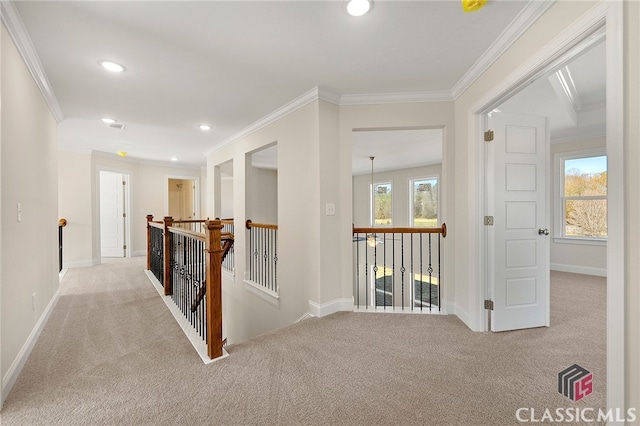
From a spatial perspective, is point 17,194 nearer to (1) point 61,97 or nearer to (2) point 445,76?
(1) point 61,97

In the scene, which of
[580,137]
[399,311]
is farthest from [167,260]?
[580,137]

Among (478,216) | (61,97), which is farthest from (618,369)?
(61,97)

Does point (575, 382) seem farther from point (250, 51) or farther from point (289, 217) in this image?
point (250, 51)

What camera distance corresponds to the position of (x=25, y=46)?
1971mm

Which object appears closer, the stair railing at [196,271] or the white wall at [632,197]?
the white wall at [632,197]

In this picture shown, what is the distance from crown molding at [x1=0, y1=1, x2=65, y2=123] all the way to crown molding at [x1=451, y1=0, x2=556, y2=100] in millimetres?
3164

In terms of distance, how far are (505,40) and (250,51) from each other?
6.27ft

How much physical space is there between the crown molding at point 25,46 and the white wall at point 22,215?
6 cm

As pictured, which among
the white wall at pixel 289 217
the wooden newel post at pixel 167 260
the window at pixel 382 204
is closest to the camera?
the white wall at pixel 289 217

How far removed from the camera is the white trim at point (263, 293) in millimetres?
3699

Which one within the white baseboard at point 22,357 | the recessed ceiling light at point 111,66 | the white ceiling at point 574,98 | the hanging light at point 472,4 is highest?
the white ceiling at point 574,98

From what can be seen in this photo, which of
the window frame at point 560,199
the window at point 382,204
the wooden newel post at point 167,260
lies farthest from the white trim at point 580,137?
the wooden newel post at point 167,260

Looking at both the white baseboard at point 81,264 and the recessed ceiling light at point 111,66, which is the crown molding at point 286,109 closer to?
the recessed ceiling light at point 111,66

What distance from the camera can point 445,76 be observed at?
8.45 feet
